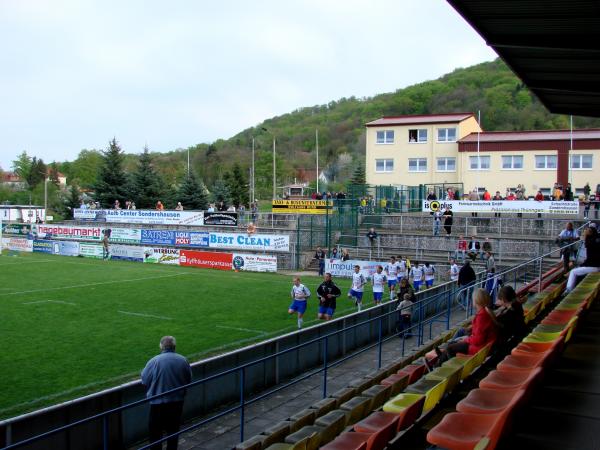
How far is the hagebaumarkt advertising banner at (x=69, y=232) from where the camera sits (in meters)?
41.9

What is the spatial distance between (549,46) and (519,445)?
815 centimetres

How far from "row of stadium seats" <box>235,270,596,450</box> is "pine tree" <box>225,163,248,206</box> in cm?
5975

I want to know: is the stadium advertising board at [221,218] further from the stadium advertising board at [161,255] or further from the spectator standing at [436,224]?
the spectator standing at [436,224]

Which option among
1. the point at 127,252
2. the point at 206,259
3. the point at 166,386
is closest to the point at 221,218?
the point at 127,252

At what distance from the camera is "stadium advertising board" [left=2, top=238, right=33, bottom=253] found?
42.8 metres

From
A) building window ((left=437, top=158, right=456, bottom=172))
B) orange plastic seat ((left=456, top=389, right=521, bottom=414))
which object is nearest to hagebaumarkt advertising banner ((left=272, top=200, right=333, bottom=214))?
building window ((left=437, top=158, right=456, bottom=172))

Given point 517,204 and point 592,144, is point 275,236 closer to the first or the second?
point 517,204

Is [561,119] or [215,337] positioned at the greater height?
[561,119]

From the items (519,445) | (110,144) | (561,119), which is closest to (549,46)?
(519,445)

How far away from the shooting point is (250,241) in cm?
3488

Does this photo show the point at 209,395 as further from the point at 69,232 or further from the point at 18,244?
the point at 18,244

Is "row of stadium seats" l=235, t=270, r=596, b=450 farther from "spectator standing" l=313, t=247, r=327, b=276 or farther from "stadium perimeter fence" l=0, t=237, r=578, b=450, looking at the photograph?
"spectator standing" l=313, t=247, r=327, b=276

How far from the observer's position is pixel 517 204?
1272 inches

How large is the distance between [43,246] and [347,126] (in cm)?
8569
